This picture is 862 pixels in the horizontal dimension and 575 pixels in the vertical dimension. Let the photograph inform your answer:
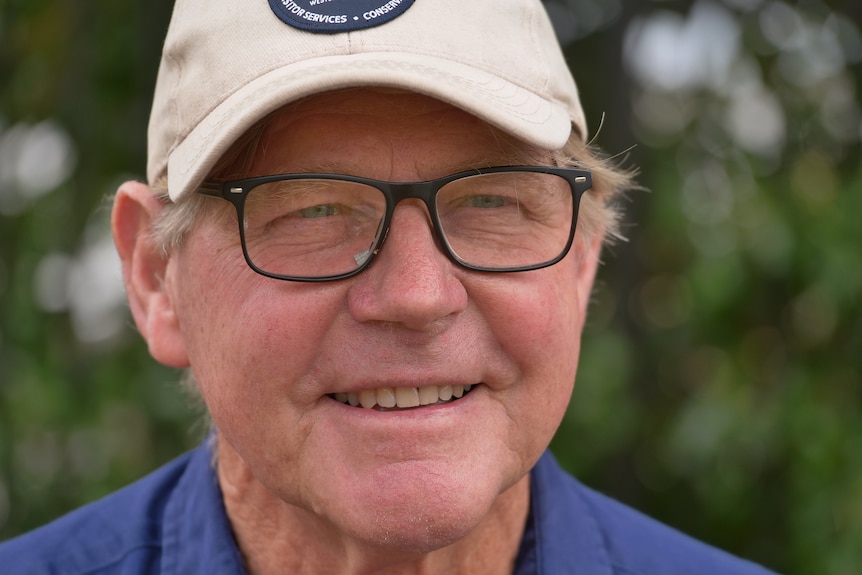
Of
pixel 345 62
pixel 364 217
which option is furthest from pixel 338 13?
pixel 364 217

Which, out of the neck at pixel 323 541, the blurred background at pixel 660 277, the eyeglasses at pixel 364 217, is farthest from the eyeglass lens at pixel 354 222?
the blurred background at pixel 660 277

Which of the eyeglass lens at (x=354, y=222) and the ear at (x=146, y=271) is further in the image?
the ear at (x=146, y=271)

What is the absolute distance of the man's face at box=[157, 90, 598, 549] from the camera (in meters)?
1.50

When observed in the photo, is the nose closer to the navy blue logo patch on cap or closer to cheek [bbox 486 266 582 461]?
cheek [bbox 486 266 582 461]

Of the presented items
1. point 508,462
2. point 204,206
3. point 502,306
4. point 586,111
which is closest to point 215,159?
point 204,206

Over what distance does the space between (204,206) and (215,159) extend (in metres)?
0.14

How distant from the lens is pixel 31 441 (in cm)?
319

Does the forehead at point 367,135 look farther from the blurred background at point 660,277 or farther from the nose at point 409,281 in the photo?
the blurred background at point 660,277

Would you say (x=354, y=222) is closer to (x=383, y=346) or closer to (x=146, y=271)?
(x=383, y=346)

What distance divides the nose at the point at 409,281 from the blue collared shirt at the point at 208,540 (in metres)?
0.58

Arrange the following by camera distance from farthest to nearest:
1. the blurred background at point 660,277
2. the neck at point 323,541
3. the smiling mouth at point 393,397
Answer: the blurred background at point 660,277 → the neck at point 323,541 → the smiling mouth at point 393,397

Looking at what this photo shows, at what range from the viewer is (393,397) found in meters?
1.55

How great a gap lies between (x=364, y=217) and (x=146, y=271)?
512 millimetres

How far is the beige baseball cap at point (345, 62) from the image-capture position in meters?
1.45
